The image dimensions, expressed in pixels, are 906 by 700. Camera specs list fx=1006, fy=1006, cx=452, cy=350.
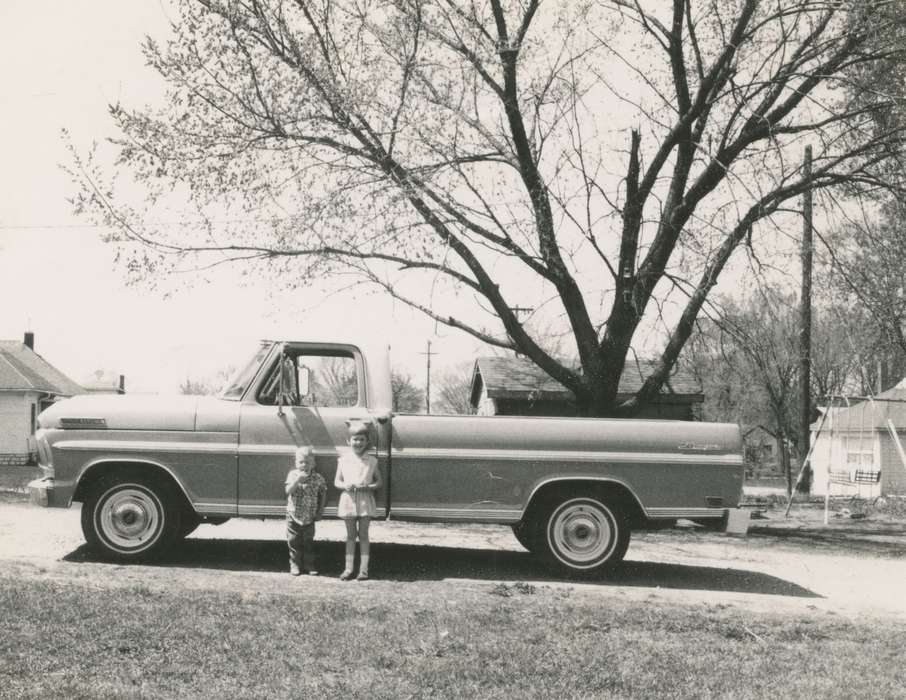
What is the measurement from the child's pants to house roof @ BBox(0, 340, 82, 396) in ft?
114

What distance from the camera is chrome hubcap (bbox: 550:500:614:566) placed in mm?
9070

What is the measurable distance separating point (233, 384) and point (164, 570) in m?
1.76

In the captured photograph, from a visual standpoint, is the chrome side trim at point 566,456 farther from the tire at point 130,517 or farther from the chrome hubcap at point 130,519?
the chrome hubcap at point 130,519

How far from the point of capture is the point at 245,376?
9.20 metres

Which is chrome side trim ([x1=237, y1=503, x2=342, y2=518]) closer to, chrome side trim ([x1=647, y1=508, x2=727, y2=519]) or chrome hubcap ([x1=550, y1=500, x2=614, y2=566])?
chrome hubcap ([x1=550, y1=500, x2=614, y2=566])

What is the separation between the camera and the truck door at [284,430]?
8.89m

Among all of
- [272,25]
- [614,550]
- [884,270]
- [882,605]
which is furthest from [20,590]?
[884,270]

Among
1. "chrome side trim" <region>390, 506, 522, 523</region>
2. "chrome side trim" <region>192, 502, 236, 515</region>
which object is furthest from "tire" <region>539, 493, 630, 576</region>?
"chrome side trim" <region>192, 502, 236, 515</region>

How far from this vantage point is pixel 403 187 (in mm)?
14148

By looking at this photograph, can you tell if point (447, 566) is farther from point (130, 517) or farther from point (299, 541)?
A: point (130, 517)

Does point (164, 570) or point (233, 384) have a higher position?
point (233, 384)

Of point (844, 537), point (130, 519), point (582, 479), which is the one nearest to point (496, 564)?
point (582, 479)

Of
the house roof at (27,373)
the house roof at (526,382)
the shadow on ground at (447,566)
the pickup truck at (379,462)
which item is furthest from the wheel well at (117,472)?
the house roof at (27,373)

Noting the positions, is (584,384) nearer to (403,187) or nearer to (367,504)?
(403,187)
